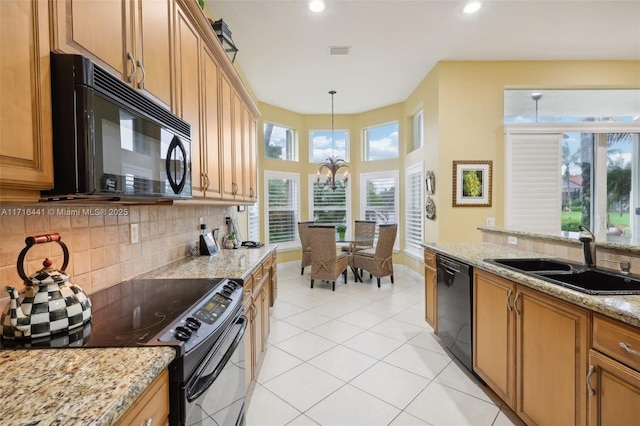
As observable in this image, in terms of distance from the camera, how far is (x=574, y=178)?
4121 mm

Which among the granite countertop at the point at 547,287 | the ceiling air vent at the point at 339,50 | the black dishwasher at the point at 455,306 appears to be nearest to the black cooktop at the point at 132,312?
the granite countertop at the point at 547,287

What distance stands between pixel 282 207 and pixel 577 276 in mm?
4855

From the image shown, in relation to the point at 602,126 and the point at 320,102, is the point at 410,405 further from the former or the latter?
the point at 320,102

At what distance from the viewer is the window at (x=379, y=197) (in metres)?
5.89

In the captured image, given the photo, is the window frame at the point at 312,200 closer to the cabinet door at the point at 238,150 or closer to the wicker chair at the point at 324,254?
the wicker chair at the point at 324,254

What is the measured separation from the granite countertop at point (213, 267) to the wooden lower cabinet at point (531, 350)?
1.63 metres

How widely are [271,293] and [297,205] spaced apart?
328 cm

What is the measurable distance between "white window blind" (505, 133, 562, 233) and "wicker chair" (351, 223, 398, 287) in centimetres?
159

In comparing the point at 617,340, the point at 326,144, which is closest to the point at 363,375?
the point at 617,340

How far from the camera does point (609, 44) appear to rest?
11.8ft

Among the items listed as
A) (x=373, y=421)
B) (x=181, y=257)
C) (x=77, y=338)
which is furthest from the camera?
(x=181, y=257)

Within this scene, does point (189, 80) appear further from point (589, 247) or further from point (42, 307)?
point (589, 247)

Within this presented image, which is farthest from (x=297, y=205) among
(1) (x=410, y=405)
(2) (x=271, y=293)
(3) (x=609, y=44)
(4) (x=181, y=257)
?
(3) (x=609, y=44)

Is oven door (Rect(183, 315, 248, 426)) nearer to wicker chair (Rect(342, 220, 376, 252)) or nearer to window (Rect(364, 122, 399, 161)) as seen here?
wicker chair (Rect(342, 220, 376, 252))
